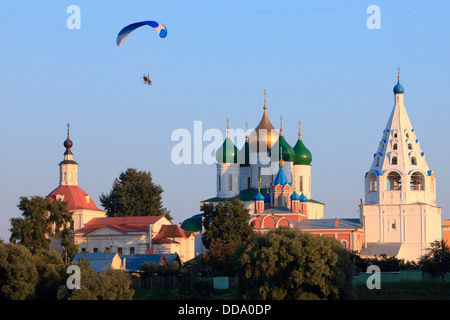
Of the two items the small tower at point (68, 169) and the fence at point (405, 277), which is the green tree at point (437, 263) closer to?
the fence at point (405, 277)

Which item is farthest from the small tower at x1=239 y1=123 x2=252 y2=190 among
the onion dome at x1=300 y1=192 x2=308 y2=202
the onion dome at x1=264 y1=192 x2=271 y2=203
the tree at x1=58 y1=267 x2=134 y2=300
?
the tree at x1=58 y1=267 x2=134 y2=300

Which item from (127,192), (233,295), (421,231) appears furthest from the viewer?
(127,192)

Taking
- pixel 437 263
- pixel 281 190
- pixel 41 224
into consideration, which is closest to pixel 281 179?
pixel 281 190

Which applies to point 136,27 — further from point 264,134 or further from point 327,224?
point 264,134

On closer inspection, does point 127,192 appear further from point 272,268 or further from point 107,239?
point 272,268

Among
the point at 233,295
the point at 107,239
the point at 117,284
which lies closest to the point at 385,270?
the point at 233,295

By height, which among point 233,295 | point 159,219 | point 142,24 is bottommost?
point 233,295

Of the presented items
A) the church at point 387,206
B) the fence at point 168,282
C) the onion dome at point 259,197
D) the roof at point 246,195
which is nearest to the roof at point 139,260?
the fence at point 168,282
